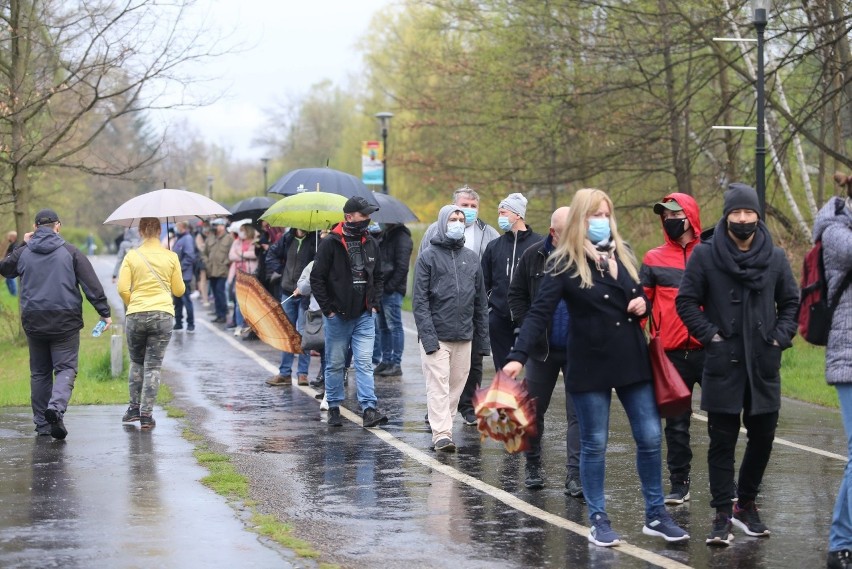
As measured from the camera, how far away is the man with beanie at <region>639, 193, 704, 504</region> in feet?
27.5

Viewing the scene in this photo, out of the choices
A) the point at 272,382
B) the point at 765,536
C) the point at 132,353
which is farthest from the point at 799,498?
the point at 272,382

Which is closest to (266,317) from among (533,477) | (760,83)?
(760,83)

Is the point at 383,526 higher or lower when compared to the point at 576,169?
lower

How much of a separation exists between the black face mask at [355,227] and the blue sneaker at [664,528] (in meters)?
4.89

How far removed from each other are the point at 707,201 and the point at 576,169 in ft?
10.7

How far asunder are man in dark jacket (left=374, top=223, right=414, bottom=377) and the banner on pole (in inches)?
726

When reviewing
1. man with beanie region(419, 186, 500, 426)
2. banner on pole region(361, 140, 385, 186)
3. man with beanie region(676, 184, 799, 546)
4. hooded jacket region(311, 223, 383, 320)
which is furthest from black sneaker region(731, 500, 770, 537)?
banner on pole region(361, 140, 385, 186)

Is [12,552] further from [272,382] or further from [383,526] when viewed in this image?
[272,382]

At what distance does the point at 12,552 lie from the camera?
272 inches

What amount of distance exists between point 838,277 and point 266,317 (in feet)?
30.1

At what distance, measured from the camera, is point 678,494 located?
27.5 ft

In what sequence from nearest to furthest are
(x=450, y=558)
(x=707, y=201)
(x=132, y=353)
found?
(x=450, y=558)
(x=132, y=353)
(x=707, y=201)

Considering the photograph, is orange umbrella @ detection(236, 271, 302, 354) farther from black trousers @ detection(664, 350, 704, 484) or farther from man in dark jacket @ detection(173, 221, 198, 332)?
man in dark jacket @ detection(173, 221, 198, 332)

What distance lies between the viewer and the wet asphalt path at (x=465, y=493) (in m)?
6.99
